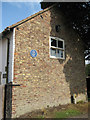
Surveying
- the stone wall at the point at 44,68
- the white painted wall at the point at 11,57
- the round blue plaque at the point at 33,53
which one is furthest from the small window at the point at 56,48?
the white painted wall at the point at 11,57

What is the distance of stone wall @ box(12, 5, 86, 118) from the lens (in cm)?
667

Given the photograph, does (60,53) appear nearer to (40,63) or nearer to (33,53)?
(40,63)

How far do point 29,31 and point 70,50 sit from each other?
12.8 ft

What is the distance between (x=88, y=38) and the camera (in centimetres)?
1049

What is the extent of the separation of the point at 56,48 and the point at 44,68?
6.17 ft

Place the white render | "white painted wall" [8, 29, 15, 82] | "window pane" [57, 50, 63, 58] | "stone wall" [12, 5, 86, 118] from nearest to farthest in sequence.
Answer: "white painted wall" [8, 29, 15, 82], "stone wall" [12, 5, 86, 118], the white render, "window pane" [57, 50, 63, 58]

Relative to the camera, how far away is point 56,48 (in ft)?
28.6

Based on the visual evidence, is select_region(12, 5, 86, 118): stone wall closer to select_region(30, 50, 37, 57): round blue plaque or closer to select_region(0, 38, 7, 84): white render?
select_region(30, 50, 37, 57): round blue plaque

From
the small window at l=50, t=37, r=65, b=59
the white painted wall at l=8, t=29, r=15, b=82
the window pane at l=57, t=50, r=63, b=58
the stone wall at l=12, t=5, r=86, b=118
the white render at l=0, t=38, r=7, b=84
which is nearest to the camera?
the white painted wall at l=8, t=29, r=15, b=82

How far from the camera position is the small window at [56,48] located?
28.2 ft

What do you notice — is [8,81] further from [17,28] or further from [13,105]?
[17,28]

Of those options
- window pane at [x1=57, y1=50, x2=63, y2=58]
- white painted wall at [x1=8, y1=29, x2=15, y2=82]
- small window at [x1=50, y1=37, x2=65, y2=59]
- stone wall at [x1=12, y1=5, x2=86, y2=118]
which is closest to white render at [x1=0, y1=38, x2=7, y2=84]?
white painted wall at [x1=8, y1=29, x2=15, y2=82]

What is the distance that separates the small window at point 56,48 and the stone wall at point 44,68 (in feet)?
1.02

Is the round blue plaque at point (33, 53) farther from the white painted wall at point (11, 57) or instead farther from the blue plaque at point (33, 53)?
the white painted wall at point (11, 57)
